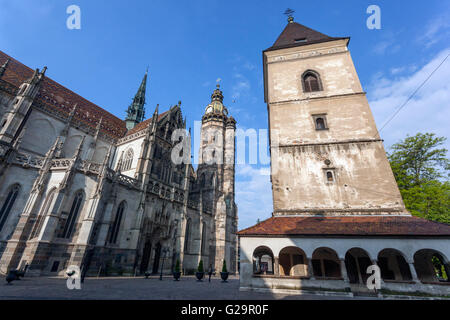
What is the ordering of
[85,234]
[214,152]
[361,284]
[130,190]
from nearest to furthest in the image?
[361,284] → [85,234] → [130,190] → [214,152]

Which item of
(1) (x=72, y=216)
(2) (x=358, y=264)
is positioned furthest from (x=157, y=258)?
(2) (x=358, y=264)

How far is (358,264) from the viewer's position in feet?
35.4

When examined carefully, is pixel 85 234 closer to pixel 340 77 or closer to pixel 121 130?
pixel 121 130

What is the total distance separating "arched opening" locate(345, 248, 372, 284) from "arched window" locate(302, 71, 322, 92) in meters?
12.5

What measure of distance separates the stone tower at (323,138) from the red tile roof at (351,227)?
76 centimetres

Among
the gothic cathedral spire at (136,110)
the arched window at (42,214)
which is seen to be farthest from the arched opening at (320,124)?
the gothic cathedral spire at (136,110)

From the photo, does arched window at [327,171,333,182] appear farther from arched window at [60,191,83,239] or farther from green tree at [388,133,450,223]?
arched window at [60,191,83,239]

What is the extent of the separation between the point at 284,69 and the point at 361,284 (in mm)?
17039

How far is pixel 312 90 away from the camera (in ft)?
56.1

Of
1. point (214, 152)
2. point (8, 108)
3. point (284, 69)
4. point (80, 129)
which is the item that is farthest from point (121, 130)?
point (284, 69)

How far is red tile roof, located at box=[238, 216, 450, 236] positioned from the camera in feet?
31.1

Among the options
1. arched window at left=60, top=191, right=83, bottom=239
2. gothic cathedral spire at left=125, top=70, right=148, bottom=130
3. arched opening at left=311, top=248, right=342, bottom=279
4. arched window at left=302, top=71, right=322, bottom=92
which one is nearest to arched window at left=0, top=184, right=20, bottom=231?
arched window at left=60, top=191, right=83, bottom=239

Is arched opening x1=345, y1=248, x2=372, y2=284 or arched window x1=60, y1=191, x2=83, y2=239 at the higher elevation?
arched window x1=60, y1=191, x2=83, y2=239

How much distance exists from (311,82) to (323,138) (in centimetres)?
577
